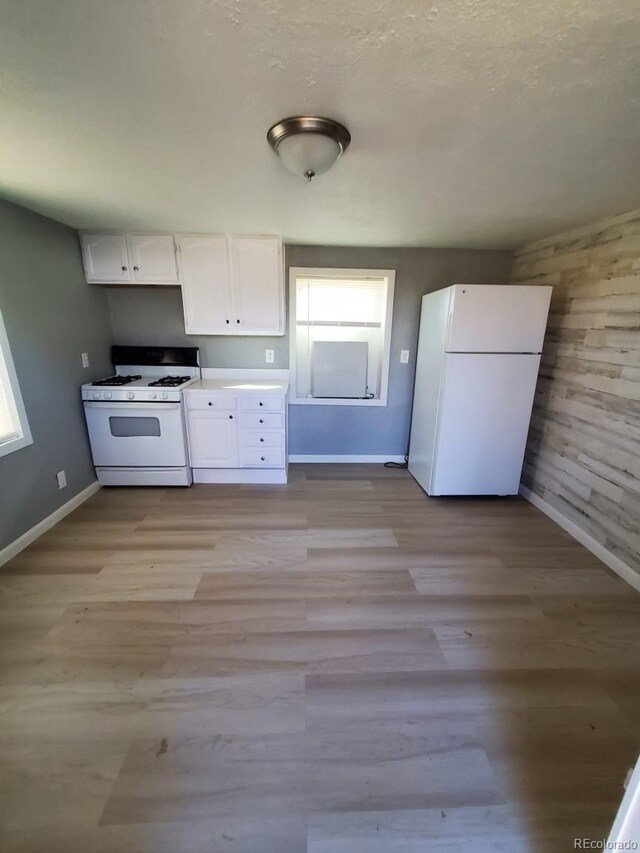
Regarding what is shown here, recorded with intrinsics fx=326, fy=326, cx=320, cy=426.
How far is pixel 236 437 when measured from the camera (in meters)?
2.99

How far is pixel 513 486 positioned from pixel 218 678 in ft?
8.54

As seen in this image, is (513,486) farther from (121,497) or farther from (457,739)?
(121,497)

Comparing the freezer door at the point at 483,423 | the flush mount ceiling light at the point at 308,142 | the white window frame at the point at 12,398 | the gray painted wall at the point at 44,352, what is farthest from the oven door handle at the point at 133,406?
the freezer door at the point at 483,423

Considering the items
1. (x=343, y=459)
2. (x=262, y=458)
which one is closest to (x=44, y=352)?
(x=262, y=458)

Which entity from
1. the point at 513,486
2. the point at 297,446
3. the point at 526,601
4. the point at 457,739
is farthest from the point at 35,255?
the point at 513,486

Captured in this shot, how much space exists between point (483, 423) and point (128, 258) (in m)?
3.30

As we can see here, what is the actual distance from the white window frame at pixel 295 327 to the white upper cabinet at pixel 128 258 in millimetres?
1069

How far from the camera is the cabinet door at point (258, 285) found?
9.30ft

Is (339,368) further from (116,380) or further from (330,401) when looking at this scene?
(116,380)

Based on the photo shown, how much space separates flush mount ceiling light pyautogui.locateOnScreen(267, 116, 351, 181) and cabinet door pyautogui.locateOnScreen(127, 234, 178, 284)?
6.13 feet

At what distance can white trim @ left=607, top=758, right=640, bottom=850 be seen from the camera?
1.96ft

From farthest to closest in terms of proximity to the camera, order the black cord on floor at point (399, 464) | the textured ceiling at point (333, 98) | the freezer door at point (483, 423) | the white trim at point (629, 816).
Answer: the black cord on floor at point (399, 464)
the freezer door at point (483, 423)
the textured ceiling at point (333, 98)
the white trim at point (629, 816)

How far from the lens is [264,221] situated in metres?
2.42

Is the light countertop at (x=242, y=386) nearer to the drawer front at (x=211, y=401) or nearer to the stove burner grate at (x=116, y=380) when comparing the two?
the drawer front at (x=211, y=401)
